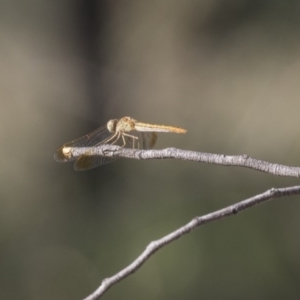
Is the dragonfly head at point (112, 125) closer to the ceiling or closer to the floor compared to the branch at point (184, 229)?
closer to the ceiling

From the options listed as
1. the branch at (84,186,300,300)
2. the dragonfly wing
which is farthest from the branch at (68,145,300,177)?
the dragonfly wing

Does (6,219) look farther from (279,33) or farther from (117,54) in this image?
(279,33)

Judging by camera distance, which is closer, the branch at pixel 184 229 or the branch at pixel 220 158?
the branch at pixel 184 229

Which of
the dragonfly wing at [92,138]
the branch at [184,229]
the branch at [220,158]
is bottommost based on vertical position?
the branch at [184,229]

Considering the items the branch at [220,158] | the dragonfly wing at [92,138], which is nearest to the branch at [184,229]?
the branch at [220,158]

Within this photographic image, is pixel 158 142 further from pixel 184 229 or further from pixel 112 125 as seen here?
pixel 184 229

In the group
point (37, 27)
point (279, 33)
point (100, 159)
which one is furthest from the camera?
point (37, 27)

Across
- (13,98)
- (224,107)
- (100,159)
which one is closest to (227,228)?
(224,107)

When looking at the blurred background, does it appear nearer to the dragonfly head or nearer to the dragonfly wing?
the dragonfly wing

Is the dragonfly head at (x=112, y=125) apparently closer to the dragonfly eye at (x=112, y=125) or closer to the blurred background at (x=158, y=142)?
the dragonfly eye at (x=112, y=125)

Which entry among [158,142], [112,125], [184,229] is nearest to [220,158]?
[184,229]
